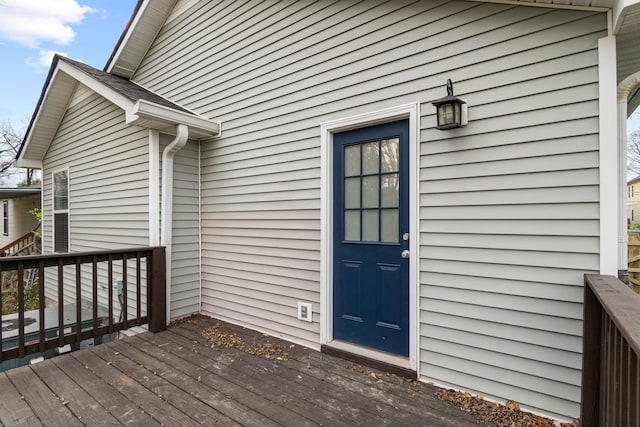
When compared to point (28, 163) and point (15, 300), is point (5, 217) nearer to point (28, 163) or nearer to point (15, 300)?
point (15, 300)

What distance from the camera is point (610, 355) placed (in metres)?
1.52

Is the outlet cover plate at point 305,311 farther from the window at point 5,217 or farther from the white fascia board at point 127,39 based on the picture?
the window at point 5,217

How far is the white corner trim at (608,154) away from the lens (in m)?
1.93

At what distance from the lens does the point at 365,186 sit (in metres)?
2.99

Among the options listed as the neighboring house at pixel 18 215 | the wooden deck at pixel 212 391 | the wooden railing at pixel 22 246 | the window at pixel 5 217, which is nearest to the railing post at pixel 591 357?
the wooden deck at pixel 212 391

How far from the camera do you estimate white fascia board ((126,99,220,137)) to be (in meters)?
3.41

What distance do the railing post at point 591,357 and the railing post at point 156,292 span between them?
383 centimetres

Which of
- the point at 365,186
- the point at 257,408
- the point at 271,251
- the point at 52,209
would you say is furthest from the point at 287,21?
the point at 52,209

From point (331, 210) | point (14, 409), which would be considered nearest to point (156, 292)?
point (14, 409)

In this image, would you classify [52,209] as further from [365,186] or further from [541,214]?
[541,214]

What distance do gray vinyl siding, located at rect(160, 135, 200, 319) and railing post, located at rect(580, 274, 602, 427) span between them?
402 cm

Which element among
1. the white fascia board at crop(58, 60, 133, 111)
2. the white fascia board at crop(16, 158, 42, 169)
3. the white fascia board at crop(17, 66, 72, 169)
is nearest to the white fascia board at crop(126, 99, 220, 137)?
the white fascia board at crop(58, 60, 133, 111)

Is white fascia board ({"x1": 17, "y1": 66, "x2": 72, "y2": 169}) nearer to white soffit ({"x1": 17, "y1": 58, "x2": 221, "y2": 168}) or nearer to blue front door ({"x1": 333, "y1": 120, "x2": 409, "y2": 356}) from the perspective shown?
white soffit ({"x1": 17, "y1": 58, "x2": 221, "y2": 168})

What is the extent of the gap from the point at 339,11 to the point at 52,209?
657cm
